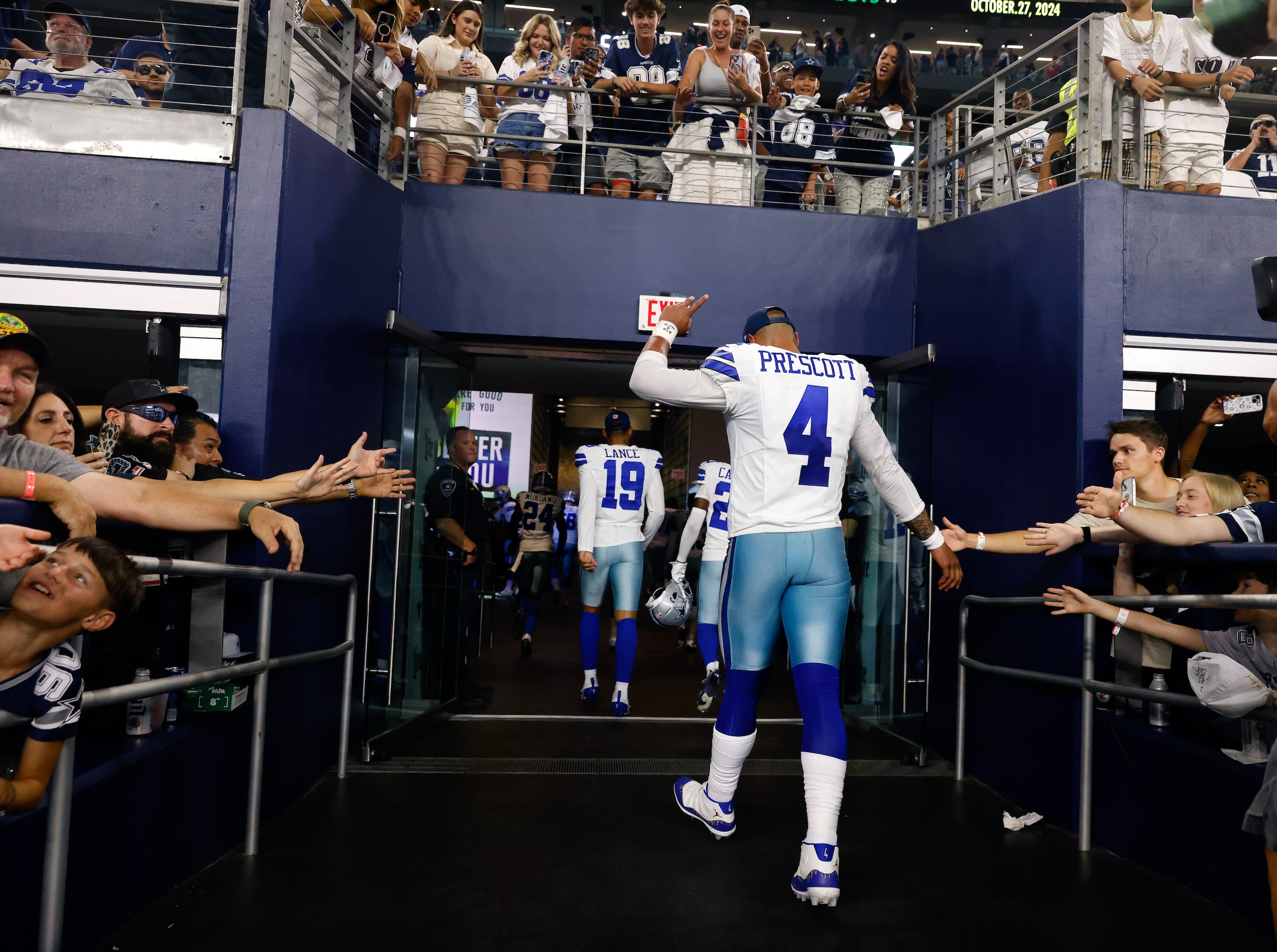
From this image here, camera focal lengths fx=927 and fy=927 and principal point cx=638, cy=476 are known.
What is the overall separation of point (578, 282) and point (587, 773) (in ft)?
9.27

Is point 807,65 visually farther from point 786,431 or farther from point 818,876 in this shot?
point 818,876

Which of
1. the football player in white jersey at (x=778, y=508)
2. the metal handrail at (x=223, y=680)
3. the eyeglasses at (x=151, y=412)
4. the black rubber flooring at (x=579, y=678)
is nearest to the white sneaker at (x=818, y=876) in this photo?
the football player in white jersey at (x=778, y=508)

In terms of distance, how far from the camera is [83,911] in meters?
2.43

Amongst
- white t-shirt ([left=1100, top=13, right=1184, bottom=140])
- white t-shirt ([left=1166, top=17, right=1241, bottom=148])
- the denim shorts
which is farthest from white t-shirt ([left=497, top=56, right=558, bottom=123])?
white t-shirt ([left=1166, top=17, right=1241, bottom=148])

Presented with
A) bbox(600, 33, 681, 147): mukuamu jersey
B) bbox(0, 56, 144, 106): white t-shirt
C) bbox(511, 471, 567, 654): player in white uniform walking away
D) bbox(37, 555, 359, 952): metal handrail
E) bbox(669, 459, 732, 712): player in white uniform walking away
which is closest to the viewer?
bbox(37, 555, 359, 952): metal handrail

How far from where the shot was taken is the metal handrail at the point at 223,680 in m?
2.15

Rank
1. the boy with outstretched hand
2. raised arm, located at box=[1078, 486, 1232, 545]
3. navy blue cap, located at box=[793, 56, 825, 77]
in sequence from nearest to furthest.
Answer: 1. the boy with outstretched hand
2. raised arm, located at box=[1078, 486, 1232, 545]
3. navy blue cap, located at box=[793, 56, 825, 77]

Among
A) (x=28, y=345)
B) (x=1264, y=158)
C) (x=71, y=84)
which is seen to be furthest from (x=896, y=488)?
(x=1264, y=158)

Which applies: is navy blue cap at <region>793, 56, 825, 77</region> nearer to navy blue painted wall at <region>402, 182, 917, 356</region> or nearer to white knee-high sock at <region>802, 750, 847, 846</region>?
navy blue painted wall at <region>402, 182, 917, 356</region>

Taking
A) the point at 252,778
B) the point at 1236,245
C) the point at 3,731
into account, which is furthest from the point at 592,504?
the point at 3,731

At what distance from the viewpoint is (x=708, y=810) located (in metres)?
3.60

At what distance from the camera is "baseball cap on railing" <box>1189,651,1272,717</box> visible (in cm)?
264

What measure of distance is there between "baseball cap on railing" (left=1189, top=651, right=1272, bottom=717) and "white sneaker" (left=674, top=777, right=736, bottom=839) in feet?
5.55

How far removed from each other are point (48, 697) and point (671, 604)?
4.35 m
